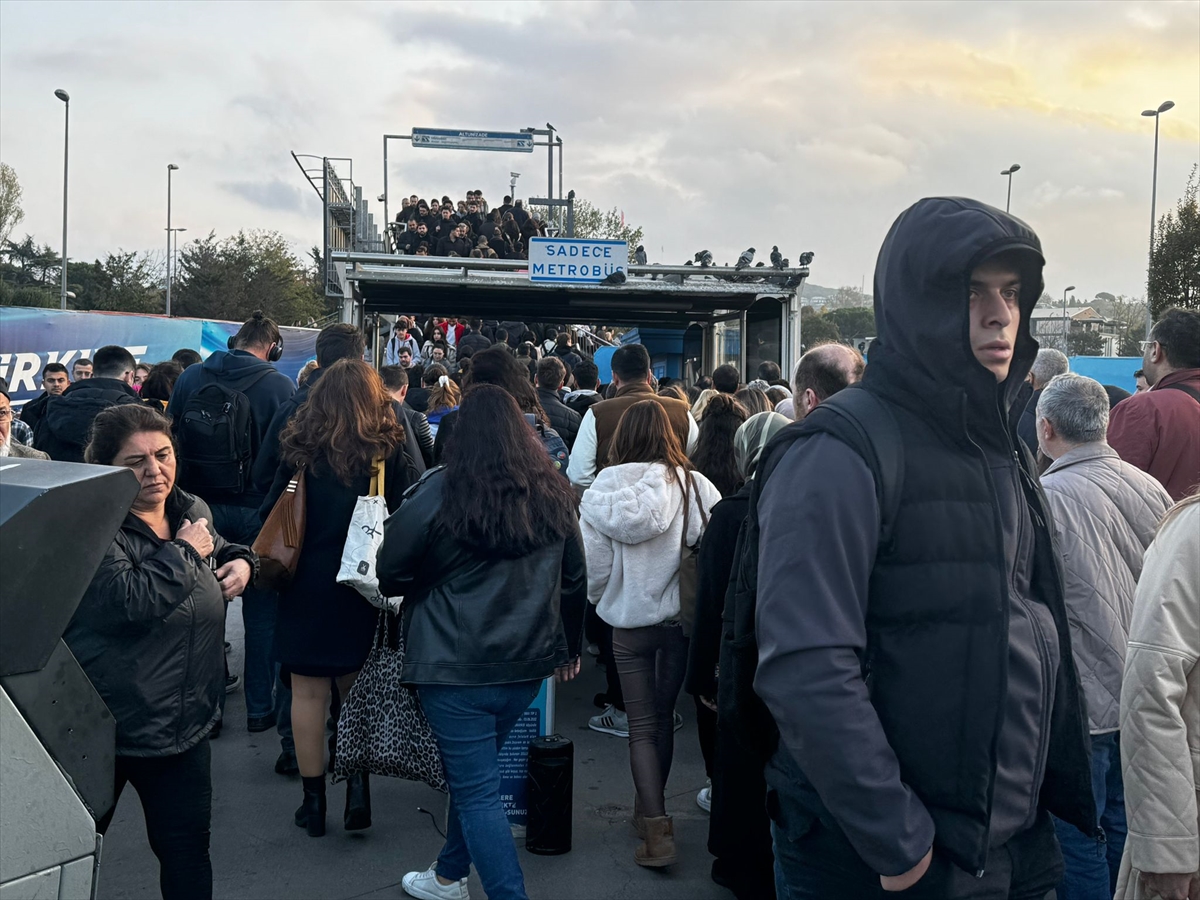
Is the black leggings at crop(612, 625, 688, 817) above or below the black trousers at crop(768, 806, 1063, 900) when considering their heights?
below

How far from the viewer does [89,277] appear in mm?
54031

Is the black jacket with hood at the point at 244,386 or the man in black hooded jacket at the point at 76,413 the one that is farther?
the man in black hooded jacket at the point at 76,413

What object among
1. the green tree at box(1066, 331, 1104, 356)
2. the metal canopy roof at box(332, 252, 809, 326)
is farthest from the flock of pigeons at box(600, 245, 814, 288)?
the green tree at box(1066, 331, 1104, 356)

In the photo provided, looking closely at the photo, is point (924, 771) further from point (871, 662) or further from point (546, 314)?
point (546, 314)

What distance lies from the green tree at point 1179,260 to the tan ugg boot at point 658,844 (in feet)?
91.5

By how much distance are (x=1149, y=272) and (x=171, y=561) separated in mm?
31696

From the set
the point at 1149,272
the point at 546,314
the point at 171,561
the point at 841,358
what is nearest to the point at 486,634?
the point at 171,561

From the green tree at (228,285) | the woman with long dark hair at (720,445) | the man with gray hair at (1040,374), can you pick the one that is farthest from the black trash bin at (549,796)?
the green tree at (228,285)

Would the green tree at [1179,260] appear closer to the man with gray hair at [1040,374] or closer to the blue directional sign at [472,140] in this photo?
the blue directional sign at [472,140]

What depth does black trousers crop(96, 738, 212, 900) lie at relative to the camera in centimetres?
321

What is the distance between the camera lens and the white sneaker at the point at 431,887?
13.6 feet

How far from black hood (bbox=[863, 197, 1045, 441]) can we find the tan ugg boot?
10.0 feet

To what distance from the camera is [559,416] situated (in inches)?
300

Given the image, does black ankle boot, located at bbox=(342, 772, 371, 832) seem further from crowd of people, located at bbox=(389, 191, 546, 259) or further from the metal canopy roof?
crowd of people, located at bbox=(389, 191, 546, 259)
